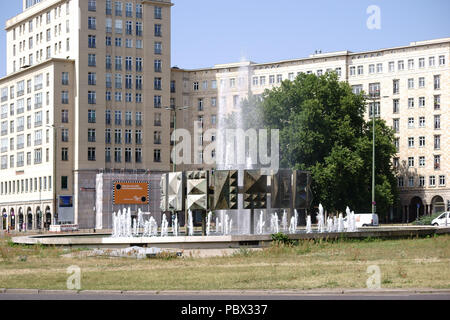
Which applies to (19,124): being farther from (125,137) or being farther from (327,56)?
(327,56)

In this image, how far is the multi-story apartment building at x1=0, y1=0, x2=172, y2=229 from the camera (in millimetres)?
99750

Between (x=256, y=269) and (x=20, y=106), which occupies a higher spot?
(x=20, y=106)

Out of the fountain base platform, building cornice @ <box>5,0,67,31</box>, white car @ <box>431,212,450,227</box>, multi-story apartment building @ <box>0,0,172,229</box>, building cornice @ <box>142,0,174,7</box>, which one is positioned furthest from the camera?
building cornice @ <box>5,0,67,31</box>

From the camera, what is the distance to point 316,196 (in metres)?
85.4

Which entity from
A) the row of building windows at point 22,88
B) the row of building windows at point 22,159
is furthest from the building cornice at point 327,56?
the row of building windows at point 22,159

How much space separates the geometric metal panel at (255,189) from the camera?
4238 cm

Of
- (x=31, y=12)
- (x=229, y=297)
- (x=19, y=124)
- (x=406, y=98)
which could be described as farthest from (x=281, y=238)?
(x=31, y=12)

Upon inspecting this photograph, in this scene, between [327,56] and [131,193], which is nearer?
[131,193]

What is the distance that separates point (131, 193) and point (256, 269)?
75.3 m

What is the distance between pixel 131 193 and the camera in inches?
3962

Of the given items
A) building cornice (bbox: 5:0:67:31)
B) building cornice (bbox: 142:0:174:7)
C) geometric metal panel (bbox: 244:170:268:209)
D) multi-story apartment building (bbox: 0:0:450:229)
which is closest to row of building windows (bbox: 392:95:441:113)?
multi-story apartment building (bbox: 0:0:450:229)

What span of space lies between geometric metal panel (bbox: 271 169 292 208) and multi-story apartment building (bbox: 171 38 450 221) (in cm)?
5786

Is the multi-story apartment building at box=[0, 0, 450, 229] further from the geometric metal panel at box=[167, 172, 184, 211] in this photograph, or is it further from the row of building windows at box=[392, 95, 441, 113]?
the geometric metal panel at box=[167, 172, 184, 211]

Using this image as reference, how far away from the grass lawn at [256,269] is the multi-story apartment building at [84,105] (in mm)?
62978
